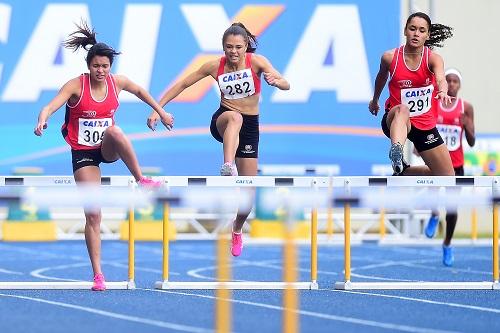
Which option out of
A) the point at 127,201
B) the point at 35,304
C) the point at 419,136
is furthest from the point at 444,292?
the point at 127,201

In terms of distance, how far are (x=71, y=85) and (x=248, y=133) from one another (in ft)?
4.51

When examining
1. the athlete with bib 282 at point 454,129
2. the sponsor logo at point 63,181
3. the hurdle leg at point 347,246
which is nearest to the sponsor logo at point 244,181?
the hurdle leg at point 347,246

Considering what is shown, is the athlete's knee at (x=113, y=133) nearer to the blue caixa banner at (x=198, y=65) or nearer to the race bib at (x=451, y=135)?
the race bib at (x=451, y=135)

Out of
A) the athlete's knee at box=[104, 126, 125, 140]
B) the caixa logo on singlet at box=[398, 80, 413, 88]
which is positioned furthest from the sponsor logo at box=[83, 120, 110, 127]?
the caixa logo on singlet at box=[398, 80, 413, 88]

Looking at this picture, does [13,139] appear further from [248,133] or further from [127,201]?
[127,201]

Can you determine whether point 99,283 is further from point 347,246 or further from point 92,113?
point 347,246

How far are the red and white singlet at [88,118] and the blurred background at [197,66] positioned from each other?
8534mm

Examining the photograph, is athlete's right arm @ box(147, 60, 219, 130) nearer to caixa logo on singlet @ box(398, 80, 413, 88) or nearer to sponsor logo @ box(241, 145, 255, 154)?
sponsor logo @ box(241, 145, 255, 154)

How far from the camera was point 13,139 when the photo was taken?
18391mm

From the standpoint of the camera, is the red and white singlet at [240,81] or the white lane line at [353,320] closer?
the white lane line at [353,320]

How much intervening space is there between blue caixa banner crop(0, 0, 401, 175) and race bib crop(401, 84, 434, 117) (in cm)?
866

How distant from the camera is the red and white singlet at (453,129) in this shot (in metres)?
13.2

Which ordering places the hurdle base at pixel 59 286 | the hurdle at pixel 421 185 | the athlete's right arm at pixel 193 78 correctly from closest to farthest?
the hurdle at pixel 421 185 → the athlete's right arm at pixel 193 78 → the hurdle base at pixel 59 286

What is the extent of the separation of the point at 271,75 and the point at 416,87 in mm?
1144
